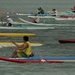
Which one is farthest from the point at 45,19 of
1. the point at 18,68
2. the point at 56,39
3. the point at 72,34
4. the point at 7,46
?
the point at 18,68

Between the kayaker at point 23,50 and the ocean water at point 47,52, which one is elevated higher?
the kayaker at point 23,50

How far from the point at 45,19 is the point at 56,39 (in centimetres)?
1813

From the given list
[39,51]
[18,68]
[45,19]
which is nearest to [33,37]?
[39,51]

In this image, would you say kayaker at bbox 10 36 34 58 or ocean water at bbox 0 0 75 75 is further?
kayaker at bbox 10 36 34 58

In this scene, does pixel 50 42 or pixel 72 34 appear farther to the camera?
pixel 72 34

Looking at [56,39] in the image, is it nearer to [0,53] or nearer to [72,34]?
[72,34]

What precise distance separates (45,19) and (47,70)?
3034 centimetres

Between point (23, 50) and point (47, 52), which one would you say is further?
point (47, 52)

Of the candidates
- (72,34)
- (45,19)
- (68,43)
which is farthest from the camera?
(45,19)

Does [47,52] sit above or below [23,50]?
below

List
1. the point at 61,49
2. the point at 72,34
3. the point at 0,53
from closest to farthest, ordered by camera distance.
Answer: the point at 0,53
the point at 61,49
the point at 72,34

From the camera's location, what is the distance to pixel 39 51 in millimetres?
26953

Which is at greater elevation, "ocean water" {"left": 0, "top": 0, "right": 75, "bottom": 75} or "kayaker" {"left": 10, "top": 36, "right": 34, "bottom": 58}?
"kayaker" {"left": 10, "top": 36, "right": 34, "bottom": 58}

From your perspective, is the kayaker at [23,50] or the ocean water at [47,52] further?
the kayaker at [23,50]
